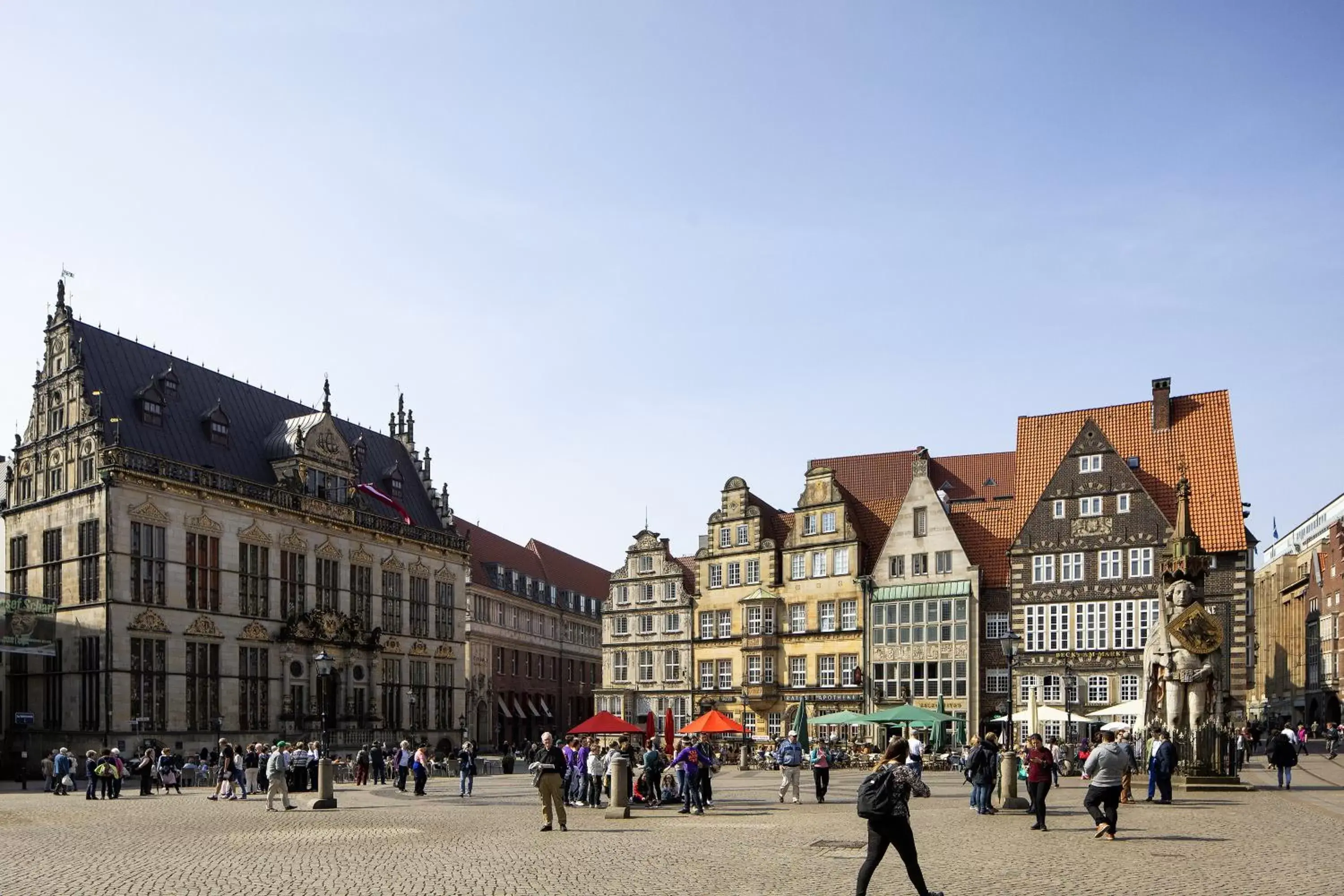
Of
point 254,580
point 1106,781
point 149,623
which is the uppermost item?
point 254,580

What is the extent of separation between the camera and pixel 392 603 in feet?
204

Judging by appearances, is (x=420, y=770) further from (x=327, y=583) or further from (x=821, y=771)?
(x=327, y=583)

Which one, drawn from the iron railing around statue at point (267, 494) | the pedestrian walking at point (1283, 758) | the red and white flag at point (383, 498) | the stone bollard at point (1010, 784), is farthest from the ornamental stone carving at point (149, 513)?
the pedestrian walking at point (1283, 758)

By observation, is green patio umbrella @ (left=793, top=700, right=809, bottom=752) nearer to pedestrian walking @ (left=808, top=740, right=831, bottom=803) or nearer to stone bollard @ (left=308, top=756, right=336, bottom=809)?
pedestrian walking @ (left=808, top=740, right=831, bottom=803)

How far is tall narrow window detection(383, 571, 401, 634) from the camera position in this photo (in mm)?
61562

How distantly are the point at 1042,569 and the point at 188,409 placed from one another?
35772 mm

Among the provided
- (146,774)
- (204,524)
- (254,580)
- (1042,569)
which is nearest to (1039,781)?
(146,774)

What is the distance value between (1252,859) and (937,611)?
42.0m

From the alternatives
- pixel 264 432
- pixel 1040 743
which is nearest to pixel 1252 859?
pixel 1040 743

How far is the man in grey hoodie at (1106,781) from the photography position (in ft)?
64.4

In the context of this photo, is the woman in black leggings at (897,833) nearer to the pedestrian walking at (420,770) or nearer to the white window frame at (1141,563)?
the pedestrian walking at (420,770)

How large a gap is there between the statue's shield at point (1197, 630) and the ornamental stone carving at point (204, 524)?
3540 centimetres

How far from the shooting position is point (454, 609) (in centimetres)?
6681

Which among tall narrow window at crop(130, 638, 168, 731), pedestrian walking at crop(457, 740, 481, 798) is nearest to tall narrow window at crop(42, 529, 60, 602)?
tall narrow window at crop(130, 638, 168, 731)
